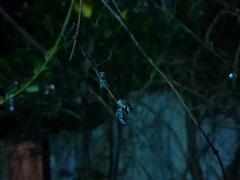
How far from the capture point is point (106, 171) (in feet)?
13.7

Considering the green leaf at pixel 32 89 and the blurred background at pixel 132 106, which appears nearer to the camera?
the green leaf at pixel 32 89

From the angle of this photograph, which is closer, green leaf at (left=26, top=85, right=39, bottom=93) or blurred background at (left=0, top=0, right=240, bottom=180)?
green leaf at (left=26, top=85, right=39, bottom=93)

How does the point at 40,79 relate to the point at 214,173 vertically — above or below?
above

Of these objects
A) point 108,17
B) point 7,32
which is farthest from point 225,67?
point 7,32

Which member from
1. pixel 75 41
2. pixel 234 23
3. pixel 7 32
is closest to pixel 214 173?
pixel 234 23

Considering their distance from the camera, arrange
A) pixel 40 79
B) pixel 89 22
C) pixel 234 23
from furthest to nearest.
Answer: pixel 234 23 < pixel 40 79 < pixel 89 22

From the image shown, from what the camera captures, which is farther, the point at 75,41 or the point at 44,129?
the point at 44,129

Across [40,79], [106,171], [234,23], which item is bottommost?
[106,171]

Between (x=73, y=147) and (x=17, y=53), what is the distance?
27.8 inches

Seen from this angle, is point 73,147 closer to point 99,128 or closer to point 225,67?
point 99,128

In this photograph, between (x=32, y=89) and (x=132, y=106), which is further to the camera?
(x=132, y=106)

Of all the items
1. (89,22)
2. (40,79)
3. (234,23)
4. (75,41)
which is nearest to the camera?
(75,41)

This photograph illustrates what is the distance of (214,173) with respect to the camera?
13.6ft

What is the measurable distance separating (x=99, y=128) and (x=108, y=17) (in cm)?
75
